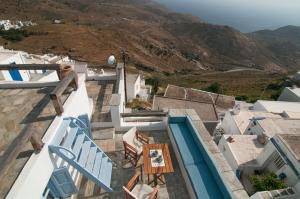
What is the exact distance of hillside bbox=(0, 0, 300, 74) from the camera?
222ft

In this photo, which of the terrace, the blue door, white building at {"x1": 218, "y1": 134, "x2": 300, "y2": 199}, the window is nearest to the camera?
the terrace

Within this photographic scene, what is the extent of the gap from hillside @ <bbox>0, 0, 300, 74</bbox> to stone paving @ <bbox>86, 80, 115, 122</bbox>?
47.9 m

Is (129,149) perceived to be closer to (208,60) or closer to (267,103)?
(267,103)

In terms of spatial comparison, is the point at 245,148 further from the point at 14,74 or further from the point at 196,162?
the point at 14,74

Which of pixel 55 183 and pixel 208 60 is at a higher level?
pixel 55 183

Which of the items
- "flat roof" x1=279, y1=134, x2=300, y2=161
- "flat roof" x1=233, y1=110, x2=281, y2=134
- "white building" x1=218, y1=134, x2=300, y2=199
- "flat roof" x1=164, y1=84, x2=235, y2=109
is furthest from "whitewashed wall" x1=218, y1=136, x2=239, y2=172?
"flat roof" x1=164, y1=84, x2=235, y2=109

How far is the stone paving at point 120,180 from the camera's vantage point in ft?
19.8

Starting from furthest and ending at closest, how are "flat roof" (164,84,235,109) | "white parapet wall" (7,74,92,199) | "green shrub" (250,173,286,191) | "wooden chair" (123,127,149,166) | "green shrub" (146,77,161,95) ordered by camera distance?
1. "green shrub" (146,77,161,95)
2. "flat roof" (164,84,235,109)
3. "green shrub" (250,173,286,191)
4. "wooden chair" (123,127,149,166)
5. "white parapet wall" (7,74,92,199)

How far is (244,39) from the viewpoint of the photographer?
144250 millimetres

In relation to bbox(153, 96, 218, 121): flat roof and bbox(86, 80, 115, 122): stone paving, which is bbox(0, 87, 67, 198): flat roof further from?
bbox(153, 96, 218, 121): flat roof

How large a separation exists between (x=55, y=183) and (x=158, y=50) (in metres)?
95.1

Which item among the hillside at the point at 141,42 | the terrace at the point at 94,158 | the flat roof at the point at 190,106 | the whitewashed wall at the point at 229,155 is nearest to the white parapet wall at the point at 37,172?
the terrace at the point at 94,158

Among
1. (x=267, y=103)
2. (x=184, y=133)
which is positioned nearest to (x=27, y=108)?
(x=184, y=133)

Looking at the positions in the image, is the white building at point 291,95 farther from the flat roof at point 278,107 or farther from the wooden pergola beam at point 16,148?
the wooden pergola beam at point 16,148
